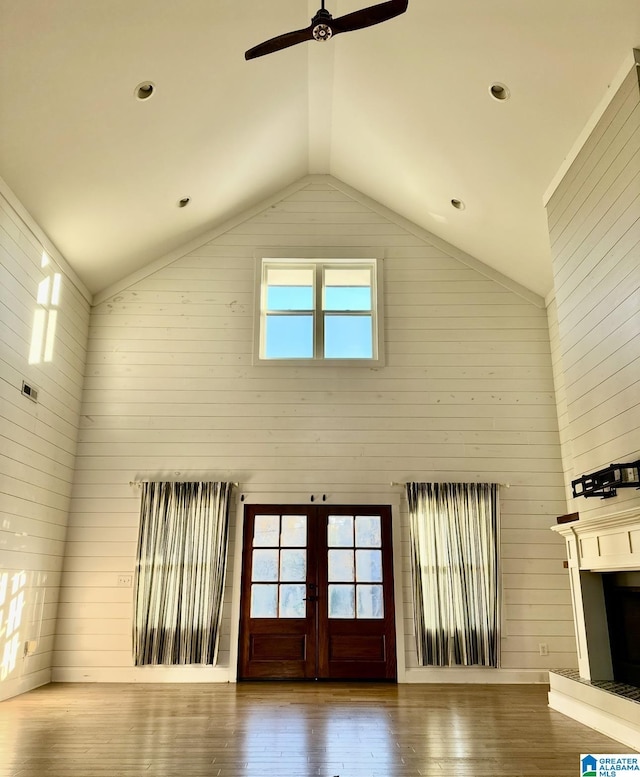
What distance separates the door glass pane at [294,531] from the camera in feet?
21.7

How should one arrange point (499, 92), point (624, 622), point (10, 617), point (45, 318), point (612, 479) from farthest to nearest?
point (45, 318), point (10, 617), point (499, 92), point (624, 622), point (612, 479)

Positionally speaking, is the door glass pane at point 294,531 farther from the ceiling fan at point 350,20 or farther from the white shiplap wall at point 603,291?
the ceiling fan at point 350,20

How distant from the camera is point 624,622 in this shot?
482 cm

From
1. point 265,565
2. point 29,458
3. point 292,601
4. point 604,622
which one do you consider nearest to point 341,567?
point 292,601

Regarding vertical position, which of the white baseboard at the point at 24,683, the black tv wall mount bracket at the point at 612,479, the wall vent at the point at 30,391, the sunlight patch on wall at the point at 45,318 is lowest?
the white baseboard at the point at 24,683

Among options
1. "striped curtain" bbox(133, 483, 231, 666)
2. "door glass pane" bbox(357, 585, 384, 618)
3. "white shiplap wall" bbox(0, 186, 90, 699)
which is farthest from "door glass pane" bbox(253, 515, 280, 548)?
"white shiplap wall" bbox(0, 186, 90, 699)

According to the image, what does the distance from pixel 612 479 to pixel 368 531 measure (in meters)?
2.98

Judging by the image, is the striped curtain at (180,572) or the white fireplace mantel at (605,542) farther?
the striped curtain at (180,572)

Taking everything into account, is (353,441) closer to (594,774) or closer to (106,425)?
(106,425)

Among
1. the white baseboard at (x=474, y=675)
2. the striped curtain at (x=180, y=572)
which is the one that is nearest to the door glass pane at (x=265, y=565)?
the striped curtain at (x=180, y=572)

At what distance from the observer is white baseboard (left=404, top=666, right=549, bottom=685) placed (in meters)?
6.23

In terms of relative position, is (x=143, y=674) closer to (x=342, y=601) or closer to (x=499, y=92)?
(x=342, y=601)

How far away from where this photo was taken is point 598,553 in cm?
475

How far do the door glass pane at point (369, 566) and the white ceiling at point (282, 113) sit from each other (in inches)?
140
